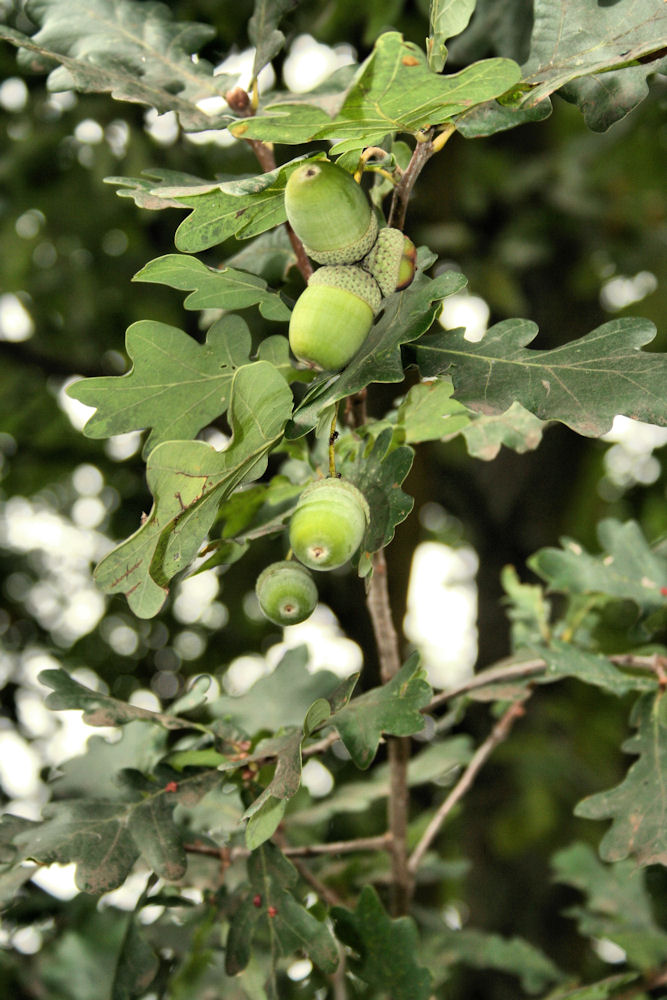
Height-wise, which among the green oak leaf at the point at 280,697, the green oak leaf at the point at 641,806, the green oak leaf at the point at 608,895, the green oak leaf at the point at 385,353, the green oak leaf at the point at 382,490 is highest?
the green oak leaf at the point at 385,353

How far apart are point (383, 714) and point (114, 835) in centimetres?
33

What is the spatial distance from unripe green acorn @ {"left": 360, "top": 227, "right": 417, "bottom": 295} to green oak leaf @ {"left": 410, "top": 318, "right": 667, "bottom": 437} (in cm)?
6

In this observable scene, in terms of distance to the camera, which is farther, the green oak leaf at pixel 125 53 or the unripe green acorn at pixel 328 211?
the green oak leaf at pixel 125 53

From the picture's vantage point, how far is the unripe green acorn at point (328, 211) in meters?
0.65

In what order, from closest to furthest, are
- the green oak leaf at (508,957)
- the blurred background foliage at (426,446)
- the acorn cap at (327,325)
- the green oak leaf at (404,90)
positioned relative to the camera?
the green oak leaf at (404,90)
the acorn cap at (327,325)
the green oak leaf at (508,957)
the blurred background foliage at (426,446)

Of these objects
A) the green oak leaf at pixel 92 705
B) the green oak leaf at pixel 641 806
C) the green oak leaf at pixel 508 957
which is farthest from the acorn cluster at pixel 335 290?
the green oak leaf at pixel 508 957

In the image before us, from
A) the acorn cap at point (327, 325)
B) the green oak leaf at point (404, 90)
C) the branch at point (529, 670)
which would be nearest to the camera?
the green oak leaf at point (404, 90)

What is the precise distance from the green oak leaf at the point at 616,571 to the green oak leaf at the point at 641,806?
19cm

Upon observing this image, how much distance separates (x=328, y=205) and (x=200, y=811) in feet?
3.19

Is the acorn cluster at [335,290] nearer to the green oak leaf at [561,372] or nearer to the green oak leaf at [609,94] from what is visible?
the green oak leaf at [561,372]

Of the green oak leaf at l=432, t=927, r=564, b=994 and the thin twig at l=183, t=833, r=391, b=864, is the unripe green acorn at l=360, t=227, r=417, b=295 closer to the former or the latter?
the thin twig at l=183, t=833, r=391, b=864

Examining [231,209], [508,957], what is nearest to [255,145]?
[231,209]

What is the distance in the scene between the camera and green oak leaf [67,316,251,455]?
820mm

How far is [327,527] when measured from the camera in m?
0.70
